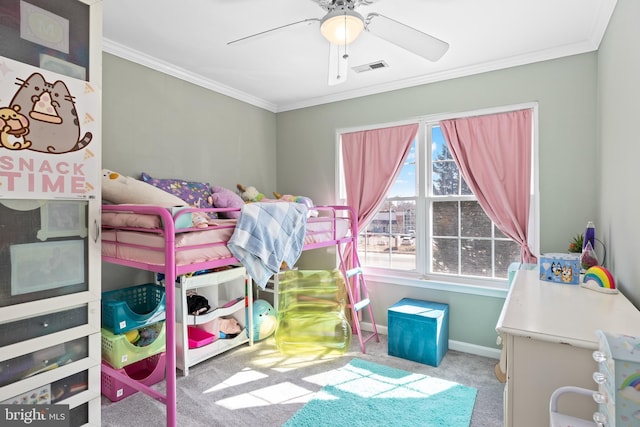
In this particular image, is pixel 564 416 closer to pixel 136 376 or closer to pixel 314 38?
pixel 314 38

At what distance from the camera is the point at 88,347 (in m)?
1.57

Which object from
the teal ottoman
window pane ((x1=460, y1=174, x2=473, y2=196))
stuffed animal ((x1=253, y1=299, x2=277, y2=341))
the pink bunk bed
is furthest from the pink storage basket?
window pane ((x1=460, y1=174, x2=473, y2=196))

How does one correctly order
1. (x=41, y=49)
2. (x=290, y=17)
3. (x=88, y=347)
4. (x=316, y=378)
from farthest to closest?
(x=316, y=378) < (x=290, y=17) < (x=88, y=347) < (x=41, y=49)

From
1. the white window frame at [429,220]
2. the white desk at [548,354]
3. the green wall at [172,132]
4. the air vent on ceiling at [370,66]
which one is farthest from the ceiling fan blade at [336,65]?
the white desk at [548,354]

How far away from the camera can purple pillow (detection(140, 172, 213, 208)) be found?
8.86 ft

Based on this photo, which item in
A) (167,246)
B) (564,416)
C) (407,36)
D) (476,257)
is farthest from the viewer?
(476,257)

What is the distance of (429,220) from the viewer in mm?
3197

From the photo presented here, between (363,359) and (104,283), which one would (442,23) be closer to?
(363,359)

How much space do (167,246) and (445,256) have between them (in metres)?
2.44

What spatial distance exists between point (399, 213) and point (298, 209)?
4.25 ft

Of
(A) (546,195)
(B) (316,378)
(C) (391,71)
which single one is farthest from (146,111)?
(A) (546,195)

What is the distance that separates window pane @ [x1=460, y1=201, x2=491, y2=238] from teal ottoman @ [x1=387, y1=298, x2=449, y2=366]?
0.70m

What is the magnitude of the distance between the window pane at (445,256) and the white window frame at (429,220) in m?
0.06

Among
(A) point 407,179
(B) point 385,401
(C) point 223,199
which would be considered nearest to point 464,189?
(A) point 407,179
